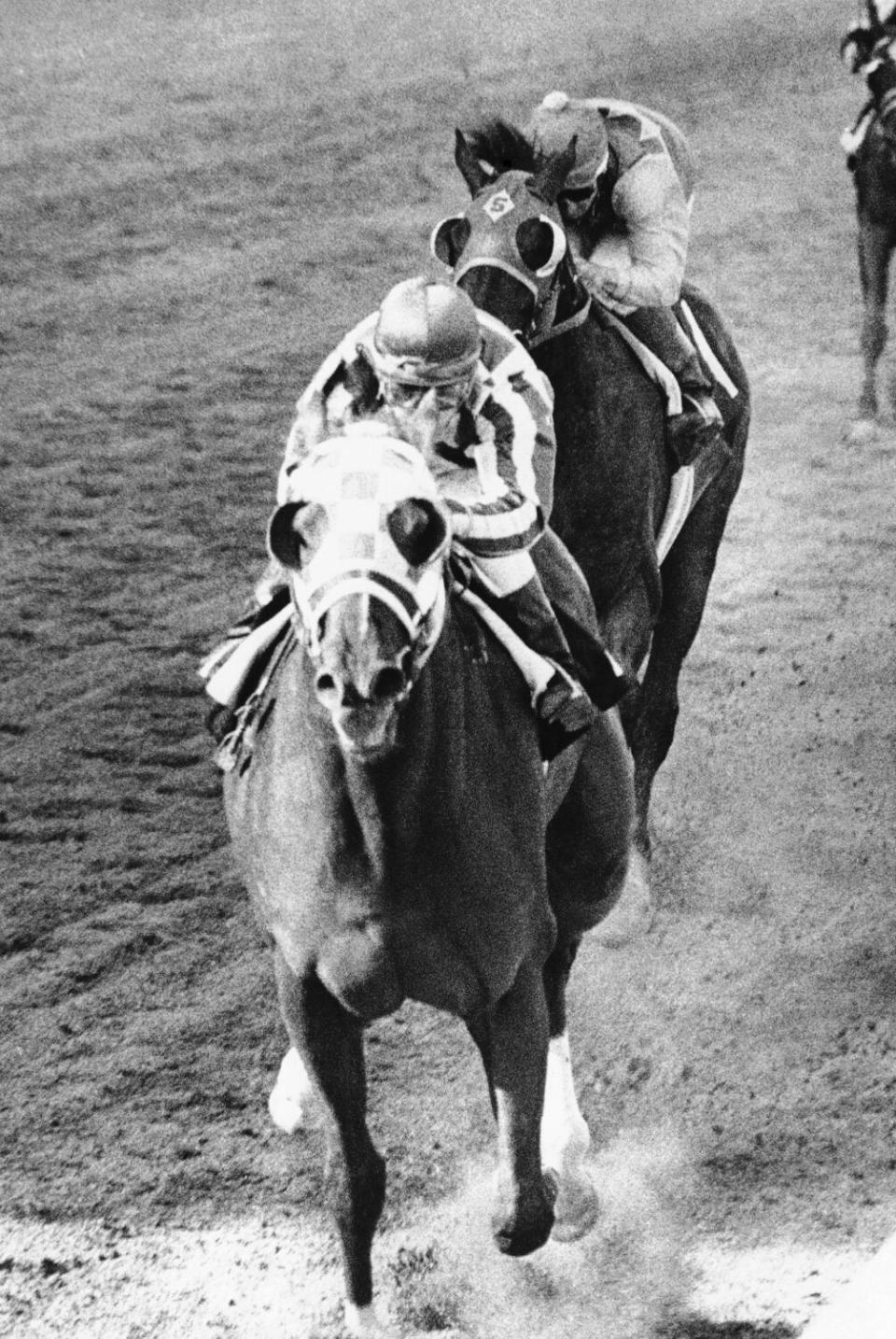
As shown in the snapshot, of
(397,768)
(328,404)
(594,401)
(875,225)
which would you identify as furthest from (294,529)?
(875,225)

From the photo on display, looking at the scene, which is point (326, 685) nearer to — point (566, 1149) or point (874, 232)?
point (566, 1149)

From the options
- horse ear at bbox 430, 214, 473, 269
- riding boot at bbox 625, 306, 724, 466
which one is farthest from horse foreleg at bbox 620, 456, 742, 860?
horse ear at bbox 430, 214, 473, 269

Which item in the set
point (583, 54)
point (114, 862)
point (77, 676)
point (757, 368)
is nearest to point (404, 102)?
point (583, 54)

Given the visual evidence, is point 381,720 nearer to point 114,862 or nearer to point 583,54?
point 114,862

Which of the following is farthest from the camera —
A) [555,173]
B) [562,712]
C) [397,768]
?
[555,173]

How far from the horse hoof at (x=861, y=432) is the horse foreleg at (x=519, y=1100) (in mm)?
6537

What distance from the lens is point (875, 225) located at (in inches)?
397

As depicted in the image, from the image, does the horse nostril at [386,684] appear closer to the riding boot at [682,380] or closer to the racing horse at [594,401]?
the racing horse at [594,401]

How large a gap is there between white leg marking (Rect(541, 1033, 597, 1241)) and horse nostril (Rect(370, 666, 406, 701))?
7.40 ft

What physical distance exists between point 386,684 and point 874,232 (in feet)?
25.1

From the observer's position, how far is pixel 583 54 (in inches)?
631

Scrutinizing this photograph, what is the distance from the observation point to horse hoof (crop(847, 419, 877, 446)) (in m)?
10.4

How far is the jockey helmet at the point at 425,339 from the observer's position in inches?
156

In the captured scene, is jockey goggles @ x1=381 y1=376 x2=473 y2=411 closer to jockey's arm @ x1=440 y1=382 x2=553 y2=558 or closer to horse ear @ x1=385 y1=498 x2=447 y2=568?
jockey's arm @ x1=440 y1=382 x2=553 y2=558
